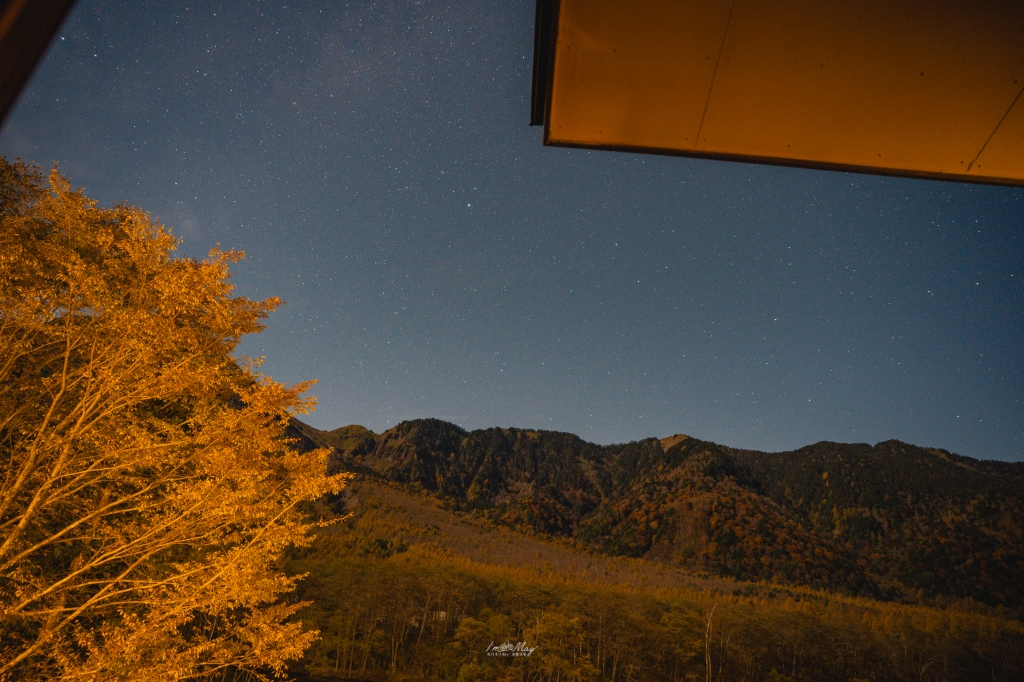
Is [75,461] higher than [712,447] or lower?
→ lower

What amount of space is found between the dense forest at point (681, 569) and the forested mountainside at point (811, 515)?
25 cm

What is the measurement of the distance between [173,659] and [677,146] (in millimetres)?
8998

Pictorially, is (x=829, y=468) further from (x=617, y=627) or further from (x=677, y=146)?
(x=677, y=146)

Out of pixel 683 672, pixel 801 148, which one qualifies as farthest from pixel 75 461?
pixel 683 672

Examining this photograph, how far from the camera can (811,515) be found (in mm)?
61938

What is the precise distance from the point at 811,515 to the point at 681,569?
2450 centimetres

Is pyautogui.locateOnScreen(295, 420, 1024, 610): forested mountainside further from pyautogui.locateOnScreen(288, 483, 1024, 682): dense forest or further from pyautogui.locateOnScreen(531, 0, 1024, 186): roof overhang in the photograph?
pyautogui.locateOnScreen(531, 0, 1024, 186): roof overhang

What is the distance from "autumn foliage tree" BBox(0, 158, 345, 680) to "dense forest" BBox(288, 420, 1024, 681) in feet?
8.32

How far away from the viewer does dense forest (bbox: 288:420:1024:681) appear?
27.9 m

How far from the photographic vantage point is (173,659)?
245 inches
